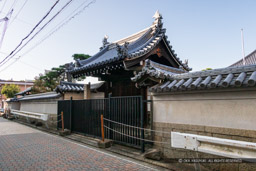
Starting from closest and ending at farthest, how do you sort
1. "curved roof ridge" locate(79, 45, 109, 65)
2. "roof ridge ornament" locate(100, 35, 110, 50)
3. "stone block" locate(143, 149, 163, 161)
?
1. "stone block" locate(143, 149, 163, 161)
2. "curved roof ridge" locate(79, 45, 109, 65)
3. "roof ridge ornament" locate(100, 35, 110, 50)

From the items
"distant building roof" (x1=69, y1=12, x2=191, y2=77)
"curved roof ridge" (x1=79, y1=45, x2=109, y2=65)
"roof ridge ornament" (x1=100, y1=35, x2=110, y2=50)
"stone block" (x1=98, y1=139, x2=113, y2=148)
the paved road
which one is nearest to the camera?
the paved road

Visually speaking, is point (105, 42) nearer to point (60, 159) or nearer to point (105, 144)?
point (105, 144)

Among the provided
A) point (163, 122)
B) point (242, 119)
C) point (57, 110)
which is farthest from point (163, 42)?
point (57, 110)

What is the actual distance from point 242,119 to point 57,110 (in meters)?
12.0

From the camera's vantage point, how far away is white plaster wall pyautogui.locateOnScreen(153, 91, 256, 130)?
4430mm

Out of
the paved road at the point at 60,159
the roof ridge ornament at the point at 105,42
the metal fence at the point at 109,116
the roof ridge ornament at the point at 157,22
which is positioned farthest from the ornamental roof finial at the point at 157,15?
the paved road at the point at 60,159

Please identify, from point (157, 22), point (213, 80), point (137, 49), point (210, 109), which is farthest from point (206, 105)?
point (157, 22)

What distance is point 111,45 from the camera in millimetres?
14789

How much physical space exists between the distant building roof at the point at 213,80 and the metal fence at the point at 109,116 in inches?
55.8

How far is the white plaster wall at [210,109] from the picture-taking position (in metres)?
4.43

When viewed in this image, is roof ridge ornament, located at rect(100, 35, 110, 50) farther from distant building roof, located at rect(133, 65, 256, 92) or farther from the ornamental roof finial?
distant building roof, located at rect(133, 65, 256, 92)

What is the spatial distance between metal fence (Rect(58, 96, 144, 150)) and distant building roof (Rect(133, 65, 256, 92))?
142 centimetres

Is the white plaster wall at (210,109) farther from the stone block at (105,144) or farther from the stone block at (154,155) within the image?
the stone block at (105,144)

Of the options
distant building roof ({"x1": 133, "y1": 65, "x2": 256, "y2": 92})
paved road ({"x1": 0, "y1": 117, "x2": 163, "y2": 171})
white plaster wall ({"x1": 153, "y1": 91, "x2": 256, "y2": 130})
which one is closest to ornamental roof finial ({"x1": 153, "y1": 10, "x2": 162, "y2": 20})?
distant building roof ({"x1": 133, "y1": 65, "x2": 256, "y2": 92})
